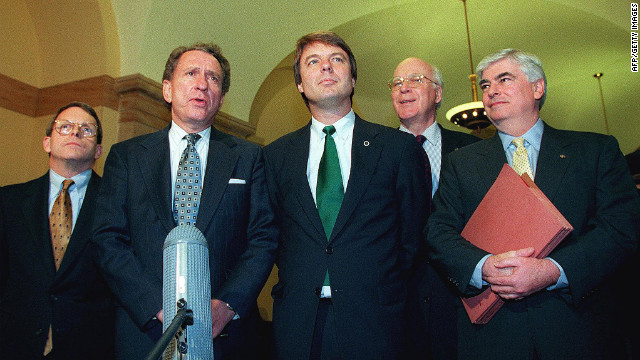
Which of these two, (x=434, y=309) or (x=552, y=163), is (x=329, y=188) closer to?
(x=434, y=309)

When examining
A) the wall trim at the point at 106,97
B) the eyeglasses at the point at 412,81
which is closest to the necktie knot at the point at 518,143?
the eyeglasses at the point at 412,81

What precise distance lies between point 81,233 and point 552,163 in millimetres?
2045

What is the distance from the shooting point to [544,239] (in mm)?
1511

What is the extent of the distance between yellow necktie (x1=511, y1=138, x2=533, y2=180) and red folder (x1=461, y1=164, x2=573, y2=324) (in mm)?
181

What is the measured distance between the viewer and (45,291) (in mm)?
2131

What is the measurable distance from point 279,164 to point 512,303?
1.03m

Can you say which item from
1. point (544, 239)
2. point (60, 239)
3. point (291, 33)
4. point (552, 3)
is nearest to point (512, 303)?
point (544, 239)

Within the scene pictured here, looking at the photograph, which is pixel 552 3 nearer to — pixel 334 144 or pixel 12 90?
pixel 334 144

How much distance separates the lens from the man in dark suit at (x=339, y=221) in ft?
5.34

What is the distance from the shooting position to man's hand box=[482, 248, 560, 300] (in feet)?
4.94

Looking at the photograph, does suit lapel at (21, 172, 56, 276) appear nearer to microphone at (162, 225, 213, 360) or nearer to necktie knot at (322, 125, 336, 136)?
necktie knot at (322, 125, 336, 136)

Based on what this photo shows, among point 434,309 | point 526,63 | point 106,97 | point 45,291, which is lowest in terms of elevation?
point 434,309

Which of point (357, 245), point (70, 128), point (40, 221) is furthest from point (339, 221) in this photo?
point (70, 128)

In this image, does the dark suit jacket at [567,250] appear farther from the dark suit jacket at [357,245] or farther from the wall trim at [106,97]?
the wall trim at [106,97]
